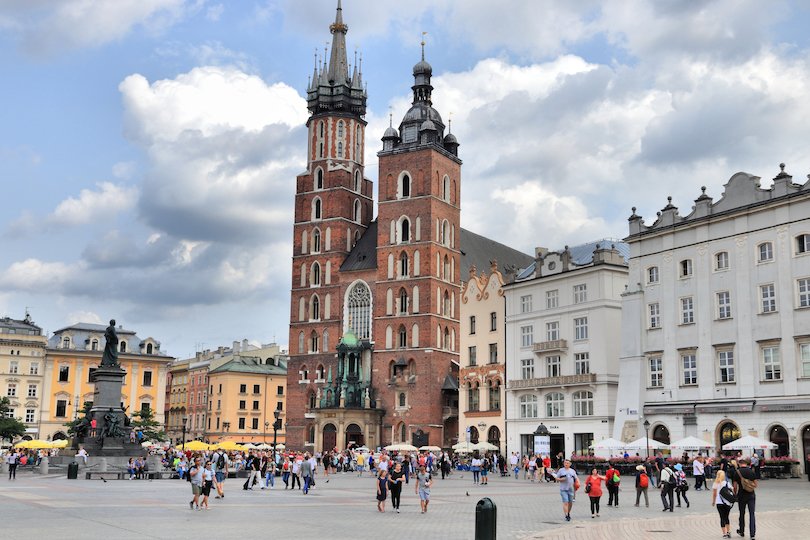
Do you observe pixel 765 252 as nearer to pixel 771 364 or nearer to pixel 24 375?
pixel 771 364

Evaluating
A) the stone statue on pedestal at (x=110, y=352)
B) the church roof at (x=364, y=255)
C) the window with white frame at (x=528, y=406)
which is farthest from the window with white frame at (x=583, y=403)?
the church roof at (x=364, y=255)

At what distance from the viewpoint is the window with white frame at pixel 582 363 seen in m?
60.2

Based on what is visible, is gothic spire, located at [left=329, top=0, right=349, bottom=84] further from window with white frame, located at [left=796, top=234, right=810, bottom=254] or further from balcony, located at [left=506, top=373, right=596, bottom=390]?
window with white frame, located at [left=796, top=234, right=810, bottom=254]

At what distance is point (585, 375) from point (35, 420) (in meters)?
67.0

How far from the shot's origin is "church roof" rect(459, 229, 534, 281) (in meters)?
96.9

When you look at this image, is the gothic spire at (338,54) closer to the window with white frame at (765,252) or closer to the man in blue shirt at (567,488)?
the window with white frame at (765,252)

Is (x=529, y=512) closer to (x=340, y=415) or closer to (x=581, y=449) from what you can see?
(x=581, y=449)

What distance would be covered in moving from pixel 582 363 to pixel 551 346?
256cm

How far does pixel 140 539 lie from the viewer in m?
18.3

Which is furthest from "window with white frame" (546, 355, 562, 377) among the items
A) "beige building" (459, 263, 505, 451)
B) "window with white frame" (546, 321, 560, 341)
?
"beige building" (459, 263, 505, 451)

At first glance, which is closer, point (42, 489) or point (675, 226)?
point (42, 489)

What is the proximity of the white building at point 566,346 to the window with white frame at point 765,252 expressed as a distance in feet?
39.6

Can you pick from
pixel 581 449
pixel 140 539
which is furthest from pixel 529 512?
pixel 581 449

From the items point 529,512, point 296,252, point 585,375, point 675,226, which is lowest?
point 529,512
